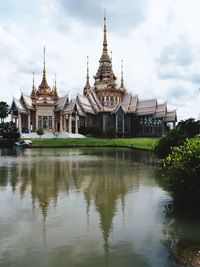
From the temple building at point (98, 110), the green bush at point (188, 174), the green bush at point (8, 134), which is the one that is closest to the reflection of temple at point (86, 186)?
the green bush at point (188, 174)

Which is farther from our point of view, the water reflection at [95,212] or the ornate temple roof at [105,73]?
the ornate temple roof at [105,73]

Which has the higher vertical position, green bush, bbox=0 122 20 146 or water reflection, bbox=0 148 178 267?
green bush, bbox=0 122 20 146

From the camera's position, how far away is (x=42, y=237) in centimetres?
694

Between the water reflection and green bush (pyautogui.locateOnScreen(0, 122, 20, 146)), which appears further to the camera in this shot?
green bush (pyautogui.locateOnScreen(0, 122, 20, 146))

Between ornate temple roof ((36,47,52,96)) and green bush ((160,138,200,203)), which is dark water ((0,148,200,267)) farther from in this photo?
ornate temple roof ((36,47,52,96))

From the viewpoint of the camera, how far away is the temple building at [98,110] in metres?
61.0

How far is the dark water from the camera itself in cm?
593

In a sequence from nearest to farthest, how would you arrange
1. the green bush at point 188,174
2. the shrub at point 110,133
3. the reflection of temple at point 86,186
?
the green bush at point 188,174 → the reflection of temple at point 86,186 → the shrub at point 110,133

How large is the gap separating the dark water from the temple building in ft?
157

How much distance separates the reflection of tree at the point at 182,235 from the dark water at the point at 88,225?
0.02 m

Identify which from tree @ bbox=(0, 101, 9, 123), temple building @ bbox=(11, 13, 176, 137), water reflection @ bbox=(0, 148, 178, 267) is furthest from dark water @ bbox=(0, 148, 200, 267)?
temple building @ bbox=(11, 13, 176, 137)

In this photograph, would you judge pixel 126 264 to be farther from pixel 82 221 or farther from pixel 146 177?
pixel 146 177

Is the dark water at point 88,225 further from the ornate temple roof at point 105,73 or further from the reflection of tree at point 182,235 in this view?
the ornate temple roof at point 105,73

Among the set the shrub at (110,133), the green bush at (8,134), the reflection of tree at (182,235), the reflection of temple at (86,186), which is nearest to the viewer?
the reflection of tree at (182,235)
